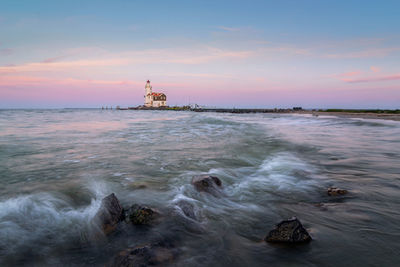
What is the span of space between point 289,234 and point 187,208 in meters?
1.88

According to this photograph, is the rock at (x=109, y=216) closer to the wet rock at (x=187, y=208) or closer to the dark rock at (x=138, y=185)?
the wet rock at (x=187, y=208)

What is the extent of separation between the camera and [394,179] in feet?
20.7

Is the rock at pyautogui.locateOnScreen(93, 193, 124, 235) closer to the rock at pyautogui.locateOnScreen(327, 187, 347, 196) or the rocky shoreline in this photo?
the rocky shoreline

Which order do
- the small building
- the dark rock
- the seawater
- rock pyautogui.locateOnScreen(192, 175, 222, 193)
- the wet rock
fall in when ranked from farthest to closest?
the small building, the dark rock, rock pyautogui.locateOnScreen(192, 175, 222, 193), the wet rock, the seawater

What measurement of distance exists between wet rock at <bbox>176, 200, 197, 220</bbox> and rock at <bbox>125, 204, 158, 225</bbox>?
53 centimetres

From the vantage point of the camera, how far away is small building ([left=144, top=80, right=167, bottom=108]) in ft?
436

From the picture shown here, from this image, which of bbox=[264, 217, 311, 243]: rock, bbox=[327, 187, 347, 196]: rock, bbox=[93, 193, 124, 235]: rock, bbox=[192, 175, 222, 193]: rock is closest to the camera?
bbox=[264, 217, 311, 243]: rock

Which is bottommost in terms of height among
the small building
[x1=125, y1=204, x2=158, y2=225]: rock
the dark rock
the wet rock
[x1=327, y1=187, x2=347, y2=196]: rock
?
the dark rock

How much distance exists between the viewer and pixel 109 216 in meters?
3.92

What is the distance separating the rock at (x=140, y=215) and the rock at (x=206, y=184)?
160cm

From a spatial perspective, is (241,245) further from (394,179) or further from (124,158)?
(124,158)

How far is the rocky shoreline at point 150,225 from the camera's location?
9.30 feet

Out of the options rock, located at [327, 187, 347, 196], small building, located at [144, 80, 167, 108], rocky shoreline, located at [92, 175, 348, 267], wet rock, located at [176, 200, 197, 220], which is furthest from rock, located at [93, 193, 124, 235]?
small building, located at [144, 80, 167, 108]

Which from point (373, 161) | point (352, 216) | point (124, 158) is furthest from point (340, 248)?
point (124, 158)
